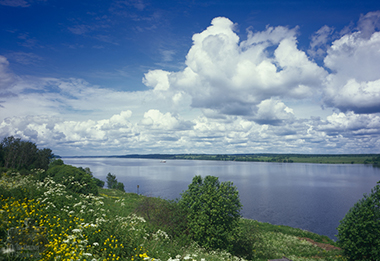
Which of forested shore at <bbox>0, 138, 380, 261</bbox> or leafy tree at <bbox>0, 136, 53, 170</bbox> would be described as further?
leafy tree at <bbox>0, 136, 53, 170</bbox>

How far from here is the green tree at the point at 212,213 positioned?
20.8 metres

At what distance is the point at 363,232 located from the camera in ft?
83.8

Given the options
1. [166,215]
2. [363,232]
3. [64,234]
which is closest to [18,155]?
[166,215]

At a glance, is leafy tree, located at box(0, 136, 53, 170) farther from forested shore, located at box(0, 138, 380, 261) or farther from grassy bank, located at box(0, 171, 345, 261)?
grassy bank, located at box(0, 171, 345, 261)

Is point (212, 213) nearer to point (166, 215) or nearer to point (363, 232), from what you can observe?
point (166, 215)

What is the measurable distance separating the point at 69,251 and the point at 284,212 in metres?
67.0

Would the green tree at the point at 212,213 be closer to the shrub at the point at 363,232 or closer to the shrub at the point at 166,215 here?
the shrub at the point at 166,215

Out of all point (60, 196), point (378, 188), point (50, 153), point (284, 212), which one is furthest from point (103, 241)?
point (50, 153)

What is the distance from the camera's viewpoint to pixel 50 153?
318 ft

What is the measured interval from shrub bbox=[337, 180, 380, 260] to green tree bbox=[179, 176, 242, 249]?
51.1 ft

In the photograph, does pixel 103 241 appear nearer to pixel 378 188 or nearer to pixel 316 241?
pixel 378 188

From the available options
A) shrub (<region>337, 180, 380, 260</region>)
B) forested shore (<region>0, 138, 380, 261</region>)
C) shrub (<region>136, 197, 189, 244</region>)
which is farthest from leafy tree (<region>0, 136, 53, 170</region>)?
shrub (<region>337, 180, 380, 260</region>)

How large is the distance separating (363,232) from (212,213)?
62.2 feet

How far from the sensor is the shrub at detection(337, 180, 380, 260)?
82.3ft
